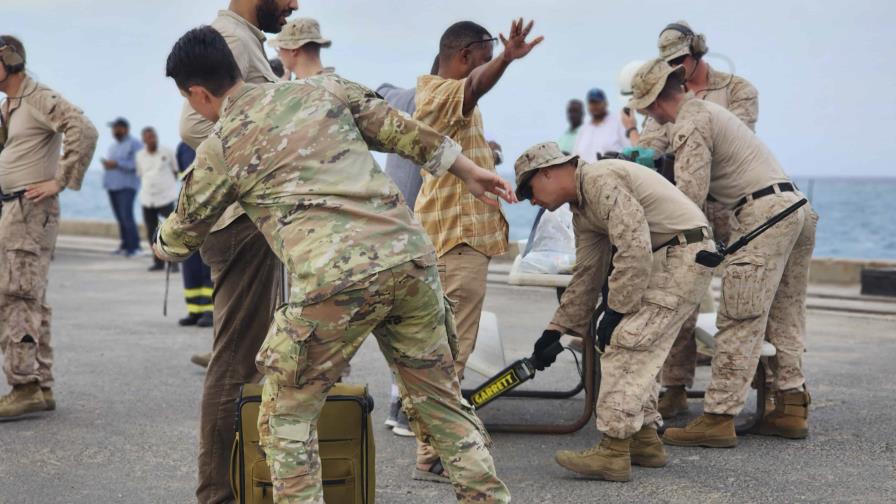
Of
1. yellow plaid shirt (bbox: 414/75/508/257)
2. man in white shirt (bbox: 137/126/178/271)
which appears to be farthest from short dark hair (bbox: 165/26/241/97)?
man in white shirt (bbox: 137/126/178/271)

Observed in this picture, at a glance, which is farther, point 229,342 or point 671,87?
point 671,87

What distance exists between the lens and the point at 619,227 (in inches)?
187

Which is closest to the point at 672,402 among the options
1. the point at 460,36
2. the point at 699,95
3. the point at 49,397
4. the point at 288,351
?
the point at 699,95

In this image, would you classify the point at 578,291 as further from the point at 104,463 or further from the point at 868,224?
the point at 868,224

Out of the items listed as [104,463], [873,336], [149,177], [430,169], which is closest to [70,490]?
[104,463]

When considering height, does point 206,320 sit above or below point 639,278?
below

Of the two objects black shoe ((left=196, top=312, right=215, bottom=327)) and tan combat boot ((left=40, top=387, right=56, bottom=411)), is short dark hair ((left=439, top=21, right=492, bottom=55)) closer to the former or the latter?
tan combat boot ((left=40, top=387, right=56, bottom=411))

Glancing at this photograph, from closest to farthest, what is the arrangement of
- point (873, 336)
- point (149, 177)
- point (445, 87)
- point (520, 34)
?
point (520, 34) → point (445, 87) → point (873, 336) → point (149, 177)

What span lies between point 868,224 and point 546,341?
67.3m

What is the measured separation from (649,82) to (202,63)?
2551 mm

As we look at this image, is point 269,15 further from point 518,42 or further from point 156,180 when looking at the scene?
point 156,180

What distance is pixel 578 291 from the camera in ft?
17.2

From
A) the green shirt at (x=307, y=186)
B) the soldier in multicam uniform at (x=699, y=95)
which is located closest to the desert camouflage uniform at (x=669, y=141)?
the soldier in multicam uniform at (x=699, y=95)

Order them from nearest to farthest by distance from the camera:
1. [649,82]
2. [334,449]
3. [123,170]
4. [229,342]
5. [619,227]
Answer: [334,449] < [229,342] < [619,227] < [649,82] < [123,170]
